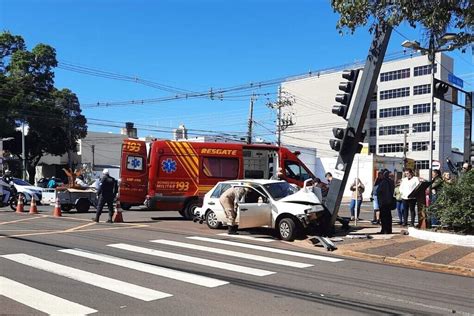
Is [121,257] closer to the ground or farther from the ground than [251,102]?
closer to the ground

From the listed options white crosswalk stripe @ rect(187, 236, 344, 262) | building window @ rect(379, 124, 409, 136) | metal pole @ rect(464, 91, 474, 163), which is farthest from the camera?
building window @ rect(379, 124, 409, 136)

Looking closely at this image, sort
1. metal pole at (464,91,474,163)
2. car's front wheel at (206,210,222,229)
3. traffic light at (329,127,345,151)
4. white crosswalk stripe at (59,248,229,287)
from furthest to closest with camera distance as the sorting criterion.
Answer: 1. metal pole at (464,91,474,163)
2. car's front wheel at (206,210,222,229)
3. traffic light at (329,127,345,151)
4. white crosswalk stripe at (59,248,229,287)

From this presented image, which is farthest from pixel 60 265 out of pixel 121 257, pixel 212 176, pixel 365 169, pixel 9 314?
pixel 365 169

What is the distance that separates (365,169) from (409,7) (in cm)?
3473

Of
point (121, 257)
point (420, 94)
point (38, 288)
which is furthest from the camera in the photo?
point (420, 94)

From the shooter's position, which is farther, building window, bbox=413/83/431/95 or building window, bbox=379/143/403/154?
building window, bbox=379/143/403/154

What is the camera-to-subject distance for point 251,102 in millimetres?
48156

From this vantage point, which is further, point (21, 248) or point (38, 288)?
point (21, 248)

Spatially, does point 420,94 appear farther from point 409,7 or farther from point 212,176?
point 409,7

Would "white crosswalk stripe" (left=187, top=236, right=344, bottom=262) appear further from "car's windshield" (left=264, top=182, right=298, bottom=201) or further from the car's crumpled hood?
"car's windshield" (left=264, top=182, right=298, bottom=201)

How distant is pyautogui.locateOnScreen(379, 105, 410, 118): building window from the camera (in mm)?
88125

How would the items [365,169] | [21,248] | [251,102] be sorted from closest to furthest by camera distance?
[21,248] → [365,169] → [251,102]

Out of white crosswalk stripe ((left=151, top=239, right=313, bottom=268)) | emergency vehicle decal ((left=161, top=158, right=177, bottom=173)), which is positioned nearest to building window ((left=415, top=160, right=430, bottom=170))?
emergency vehicle decal ((left=161, top=158, right=177, bottom=173))

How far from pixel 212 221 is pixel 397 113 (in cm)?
8033
